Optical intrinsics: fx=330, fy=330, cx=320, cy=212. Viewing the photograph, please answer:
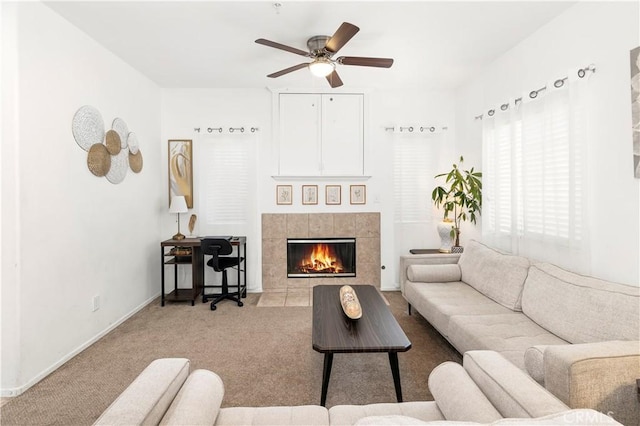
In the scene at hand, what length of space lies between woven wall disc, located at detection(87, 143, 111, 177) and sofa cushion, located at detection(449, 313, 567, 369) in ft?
11.1

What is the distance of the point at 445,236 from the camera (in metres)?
4.34

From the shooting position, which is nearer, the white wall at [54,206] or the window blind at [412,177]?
the white wall at [54,206]

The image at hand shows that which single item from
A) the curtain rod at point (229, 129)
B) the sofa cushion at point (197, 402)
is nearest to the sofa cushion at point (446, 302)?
the sofa cushion at point (197, 402)

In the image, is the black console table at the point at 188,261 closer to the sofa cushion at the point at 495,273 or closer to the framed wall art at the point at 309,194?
the framed wall art at the point at 309,194

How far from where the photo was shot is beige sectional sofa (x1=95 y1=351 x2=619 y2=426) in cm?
97

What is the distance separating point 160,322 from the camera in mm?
3527

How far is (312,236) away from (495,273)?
242cm

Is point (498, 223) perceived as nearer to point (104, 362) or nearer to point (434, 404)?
point (434, 404)

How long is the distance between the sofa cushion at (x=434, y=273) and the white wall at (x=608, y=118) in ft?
4.08

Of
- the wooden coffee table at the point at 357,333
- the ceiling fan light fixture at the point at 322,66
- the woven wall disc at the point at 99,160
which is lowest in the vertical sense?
the wooden coffee table at the point at 357,333

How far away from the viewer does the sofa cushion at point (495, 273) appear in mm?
2672

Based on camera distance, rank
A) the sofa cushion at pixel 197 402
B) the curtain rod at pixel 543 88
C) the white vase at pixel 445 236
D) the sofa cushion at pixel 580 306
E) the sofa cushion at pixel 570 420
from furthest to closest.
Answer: the white vase at pixel 445 236, the curtain rod at pixel 543 88, the sofa cushion at pixel 580 306, the sofa cushion at pixel 197 402, the sofa cushion at pixel 570 420

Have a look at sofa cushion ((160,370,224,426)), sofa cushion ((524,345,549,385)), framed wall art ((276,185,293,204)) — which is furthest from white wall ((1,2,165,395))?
sofa cushion ((524,345,549,385))

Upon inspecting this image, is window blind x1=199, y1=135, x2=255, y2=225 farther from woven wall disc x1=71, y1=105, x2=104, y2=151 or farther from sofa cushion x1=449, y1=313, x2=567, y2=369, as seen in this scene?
sofa cushion x1=449, y1=313, x2=567, y2=369
